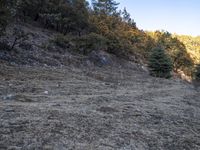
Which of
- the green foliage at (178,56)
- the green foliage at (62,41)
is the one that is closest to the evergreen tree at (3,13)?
the green foliage at (62,41)

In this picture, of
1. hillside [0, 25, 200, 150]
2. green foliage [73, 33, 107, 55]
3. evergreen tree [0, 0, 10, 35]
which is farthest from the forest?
hillside [0, 25, 200, 150]

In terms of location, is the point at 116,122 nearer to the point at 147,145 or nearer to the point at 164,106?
the point at 147,145

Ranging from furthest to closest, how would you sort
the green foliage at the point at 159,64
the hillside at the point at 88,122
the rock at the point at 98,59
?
the green foliage at the point at 159,64, the rock at the point at 98,59, the hillside at the point at 88,122

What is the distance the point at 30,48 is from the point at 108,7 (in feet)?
137

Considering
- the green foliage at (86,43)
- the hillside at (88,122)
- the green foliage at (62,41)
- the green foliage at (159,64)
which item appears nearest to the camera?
the hillside at (88,122)

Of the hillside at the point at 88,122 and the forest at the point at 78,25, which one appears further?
the forest at the point at 78,25

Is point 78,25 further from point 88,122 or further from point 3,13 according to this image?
point 88,122

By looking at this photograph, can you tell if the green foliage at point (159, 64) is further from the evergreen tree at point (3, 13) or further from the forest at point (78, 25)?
the evergreen tree at point (3, 13)

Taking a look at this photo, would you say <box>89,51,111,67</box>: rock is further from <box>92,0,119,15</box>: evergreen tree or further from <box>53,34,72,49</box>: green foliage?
<box>92,0,119,15</box>: evergreen tree

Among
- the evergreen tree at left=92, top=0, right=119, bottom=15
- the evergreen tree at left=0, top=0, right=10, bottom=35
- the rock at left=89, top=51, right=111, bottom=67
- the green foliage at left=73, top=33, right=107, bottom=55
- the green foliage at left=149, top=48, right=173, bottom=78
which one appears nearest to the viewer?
the evergreen tree at left=0, top=0, right=10, bottom=35

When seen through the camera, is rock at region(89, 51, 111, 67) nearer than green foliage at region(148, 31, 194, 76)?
Yes

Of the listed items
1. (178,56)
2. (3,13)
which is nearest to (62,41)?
(3,13)

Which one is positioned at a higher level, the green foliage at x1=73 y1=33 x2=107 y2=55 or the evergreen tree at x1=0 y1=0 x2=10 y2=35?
the evergreen tree at x1=0 y1=0 x2=10 y2=35

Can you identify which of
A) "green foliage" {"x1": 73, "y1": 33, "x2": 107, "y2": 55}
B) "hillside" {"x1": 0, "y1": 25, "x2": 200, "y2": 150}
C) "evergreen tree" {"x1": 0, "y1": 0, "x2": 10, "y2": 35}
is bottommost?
"hillside" {"x1": 0, "y1": 25, "x2": 200, "y2": 150}
